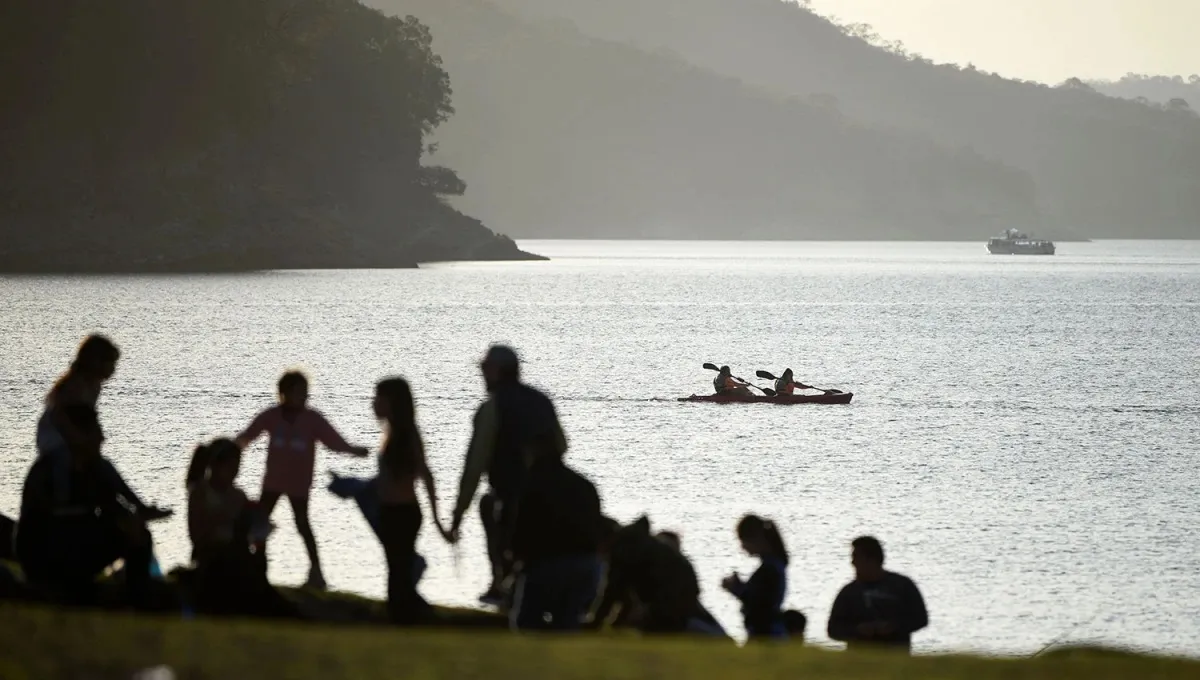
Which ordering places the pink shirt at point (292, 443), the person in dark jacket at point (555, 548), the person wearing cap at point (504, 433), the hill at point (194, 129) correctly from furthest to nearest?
the hill at point (194, 129), the pink shirt at point (292, 443), the person wearing cap at point (504, 433), the person in dark jacket at point (555, 548)

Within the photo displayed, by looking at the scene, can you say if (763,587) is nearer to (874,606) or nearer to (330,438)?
(874,606)

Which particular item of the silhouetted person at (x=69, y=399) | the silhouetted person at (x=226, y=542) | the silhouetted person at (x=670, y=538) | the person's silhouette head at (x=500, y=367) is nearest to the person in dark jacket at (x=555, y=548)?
the silhouetted person at (x=670, y=538)

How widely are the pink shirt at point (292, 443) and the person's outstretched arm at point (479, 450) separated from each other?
8.22 ft

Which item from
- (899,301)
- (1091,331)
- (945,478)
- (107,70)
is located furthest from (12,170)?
(945,478)

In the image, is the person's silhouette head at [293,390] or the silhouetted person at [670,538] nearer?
the silhouetted person at [670,538]

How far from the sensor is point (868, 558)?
14133 millimetres

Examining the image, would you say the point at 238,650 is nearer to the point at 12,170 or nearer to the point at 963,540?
the point at 963,540

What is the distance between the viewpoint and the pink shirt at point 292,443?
52.3ft

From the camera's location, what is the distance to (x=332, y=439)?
15914 millimetres

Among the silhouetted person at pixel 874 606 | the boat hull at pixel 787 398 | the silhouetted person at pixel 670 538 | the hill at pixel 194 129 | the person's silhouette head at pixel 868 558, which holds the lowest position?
the boat hull at pixel 787 398

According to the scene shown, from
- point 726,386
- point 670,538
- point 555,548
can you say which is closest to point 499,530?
point 670,538

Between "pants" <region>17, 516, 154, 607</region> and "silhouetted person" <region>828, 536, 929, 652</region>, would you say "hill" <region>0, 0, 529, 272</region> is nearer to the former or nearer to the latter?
"pants" <region>17, 516, 154, 607</region>

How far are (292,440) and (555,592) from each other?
16.2 ft

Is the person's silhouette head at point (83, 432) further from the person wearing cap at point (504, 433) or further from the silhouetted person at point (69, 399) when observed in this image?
the person wearing cap at point (504, 433)
